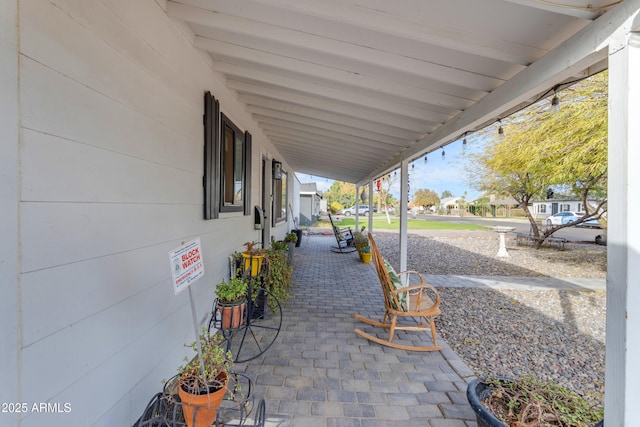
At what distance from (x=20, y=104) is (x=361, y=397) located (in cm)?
242

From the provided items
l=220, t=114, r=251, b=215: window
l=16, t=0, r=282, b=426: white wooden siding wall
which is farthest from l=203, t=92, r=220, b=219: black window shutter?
l=16, t=0, r=282, b=426: white wooden siding wall

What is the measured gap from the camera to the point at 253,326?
102 inches

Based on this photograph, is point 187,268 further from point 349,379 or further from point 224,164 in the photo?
point 224,164

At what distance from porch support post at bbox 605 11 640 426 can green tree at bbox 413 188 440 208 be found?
2044 inches

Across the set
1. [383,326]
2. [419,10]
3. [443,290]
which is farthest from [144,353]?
[443,290]

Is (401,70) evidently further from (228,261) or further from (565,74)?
(228,261)

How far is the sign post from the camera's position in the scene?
4.78 ft

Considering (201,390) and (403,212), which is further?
(403,212)

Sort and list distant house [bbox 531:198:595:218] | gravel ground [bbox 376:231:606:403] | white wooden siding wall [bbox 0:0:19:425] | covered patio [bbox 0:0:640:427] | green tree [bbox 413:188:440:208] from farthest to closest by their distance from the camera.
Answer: green tree [bbox 413:188:440:208] < distant house [bbox 531:198:595:218] < gravel ground [bbox 376:231:606:403] < covered patio [bbox 0:0:640:427] < white wooden siding wall [bbox 0:0:19:425]

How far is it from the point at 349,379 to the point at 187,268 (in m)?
1.56

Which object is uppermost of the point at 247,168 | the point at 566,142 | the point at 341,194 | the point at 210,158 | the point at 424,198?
the point at 341,194

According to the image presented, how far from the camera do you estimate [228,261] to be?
3258 mm

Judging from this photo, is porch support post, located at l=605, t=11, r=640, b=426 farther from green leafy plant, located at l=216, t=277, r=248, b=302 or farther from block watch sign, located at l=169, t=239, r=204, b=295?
green leafy plant, located at l=216, t=277, r=248, b=302

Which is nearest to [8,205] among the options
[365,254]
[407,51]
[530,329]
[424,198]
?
[407,51]
